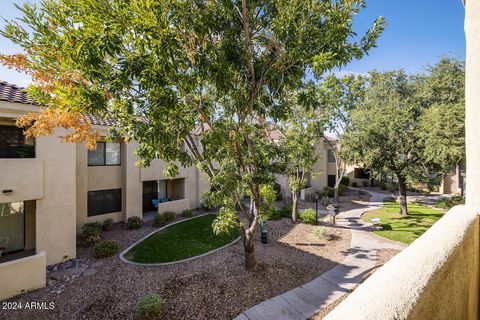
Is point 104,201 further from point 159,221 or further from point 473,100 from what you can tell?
point 473,100

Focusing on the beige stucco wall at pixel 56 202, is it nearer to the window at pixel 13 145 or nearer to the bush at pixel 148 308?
the window at pixel 13 145

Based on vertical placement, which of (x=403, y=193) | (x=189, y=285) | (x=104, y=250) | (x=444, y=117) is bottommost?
(x=189, y=285)

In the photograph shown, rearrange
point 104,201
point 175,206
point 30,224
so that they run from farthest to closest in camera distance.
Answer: point 175,206
point 104,201
point 30,224

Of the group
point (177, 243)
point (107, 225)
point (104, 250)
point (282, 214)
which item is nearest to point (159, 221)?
point (107, 225)

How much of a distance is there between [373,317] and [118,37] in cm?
708

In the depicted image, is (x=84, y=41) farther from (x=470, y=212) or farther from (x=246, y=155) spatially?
(x=470, y=212)

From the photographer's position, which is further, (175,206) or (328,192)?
(328,192)

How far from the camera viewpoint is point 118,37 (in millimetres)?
5758

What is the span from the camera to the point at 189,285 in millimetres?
8930

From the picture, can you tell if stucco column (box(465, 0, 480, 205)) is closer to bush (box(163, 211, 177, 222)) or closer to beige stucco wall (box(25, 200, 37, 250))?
beige stucco wall (box(25, 200, 37, 250))

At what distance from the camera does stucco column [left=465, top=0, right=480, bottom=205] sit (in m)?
3.53

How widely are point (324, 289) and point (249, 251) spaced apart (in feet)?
10.8

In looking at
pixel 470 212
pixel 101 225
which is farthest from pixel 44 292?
pixel 470 212

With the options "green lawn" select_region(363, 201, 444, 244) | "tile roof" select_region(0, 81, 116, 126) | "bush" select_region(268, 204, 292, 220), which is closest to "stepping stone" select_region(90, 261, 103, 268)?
"tile roof" select_region(0, 81, 116, 126)
